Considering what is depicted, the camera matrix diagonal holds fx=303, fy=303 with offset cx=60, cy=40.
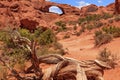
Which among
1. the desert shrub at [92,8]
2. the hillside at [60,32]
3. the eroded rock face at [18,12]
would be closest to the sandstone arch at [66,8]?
the hillside at [60,32]

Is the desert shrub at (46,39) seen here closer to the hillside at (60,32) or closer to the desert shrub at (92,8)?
the hillside at (60,32)

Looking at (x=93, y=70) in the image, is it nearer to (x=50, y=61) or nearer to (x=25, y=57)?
(x=50, y=61)

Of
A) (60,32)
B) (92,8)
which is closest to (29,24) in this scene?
(60,32)

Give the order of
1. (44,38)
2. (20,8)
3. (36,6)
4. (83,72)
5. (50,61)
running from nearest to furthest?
1. (83,72)
2. (50,61)
3. (44,38)
4. (20,8)
5. (36,6)

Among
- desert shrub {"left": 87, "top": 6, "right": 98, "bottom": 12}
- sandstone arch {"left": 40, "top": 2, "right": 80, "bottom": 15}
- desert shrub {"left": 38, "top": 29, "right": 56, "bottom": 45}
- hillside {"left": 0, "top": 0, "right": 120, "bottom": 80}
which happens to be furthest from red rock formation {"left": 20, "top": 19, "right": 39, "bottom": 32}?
desert shrub {"left": 87, "top": 6, "right": 98, "bottom": 12}

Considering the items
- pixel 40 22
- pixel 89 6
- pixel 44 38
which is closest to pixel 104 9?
pixel 89 6

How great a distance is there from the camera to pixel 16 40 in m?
9.45

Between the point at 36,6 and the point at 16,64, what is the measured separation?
48945 mm

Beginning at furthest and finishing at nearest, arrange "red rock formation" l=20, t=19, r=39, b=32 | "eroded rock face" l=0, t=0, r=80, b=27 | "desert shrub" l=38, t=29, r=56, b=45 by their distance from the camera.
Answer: "eroded rock face" l=0, t=0, r=80, b=27 < "red rock formation" l=20, t=19, r=39, b=32 < "desert shrub" l=38, t=29, r=56, b=45

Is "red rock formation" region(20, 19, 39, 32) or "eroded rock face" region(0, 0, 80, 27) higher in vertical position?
"eroded rock face" region(0, 0, 80, 27)

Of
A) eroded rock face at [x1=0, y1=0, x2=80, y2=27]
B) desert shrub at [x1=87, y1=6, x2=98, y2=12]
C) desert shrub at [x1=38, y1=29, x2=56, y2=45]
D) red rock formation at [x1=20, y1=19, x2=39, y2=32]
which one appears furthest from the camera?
desert shrub at [x1=87, y1=6, x2=98, y2=12]

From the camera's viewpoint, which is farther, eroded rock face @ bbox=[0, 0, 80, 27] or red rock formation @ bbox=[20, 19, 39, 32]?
eroded rock face @ bbox=[0, 0, 80, 27]

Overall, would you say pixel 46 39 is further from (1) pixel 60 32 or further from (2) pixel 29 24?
(1) pixel 60 32

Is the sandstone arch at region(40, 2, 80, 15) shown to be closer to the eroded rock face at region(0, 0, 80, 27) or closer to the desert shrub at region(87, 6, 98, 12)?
the desert shrub at region(87, 6, 98, 12)
